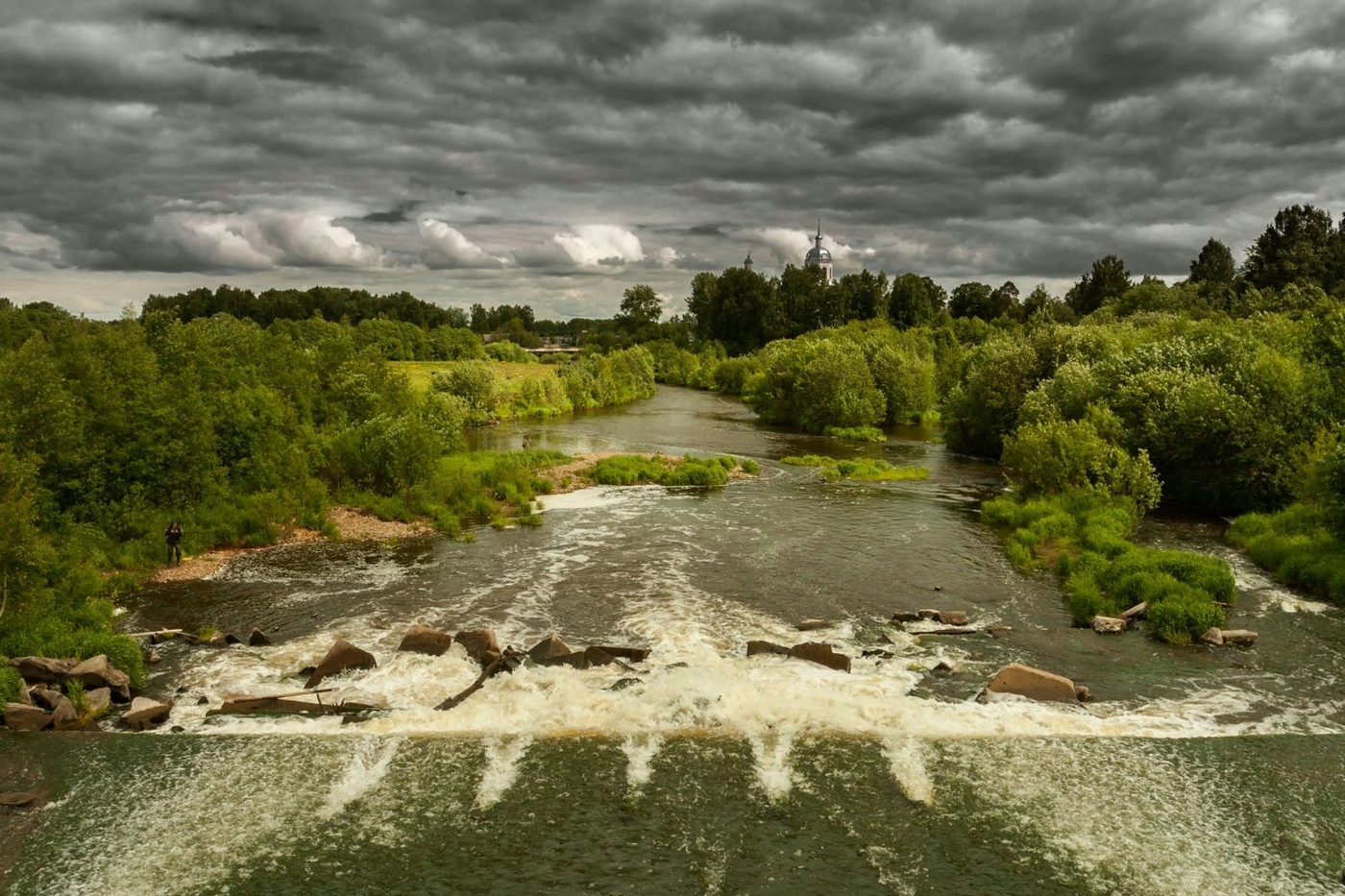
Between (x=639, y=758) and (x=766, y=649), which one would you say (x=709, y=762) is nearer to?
(x=639, y=758)

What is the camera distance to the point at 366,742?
70.2 feet

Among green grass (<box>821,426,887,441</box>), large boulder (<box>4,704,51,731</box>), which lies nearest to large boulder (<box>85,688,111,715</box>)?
large boulder (<box>4,704,51,731</box>)

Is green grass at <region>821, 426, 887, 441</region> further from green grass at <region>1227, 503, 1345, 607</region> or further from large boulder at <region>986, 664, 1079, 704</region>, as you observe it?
large boulder at <region>986, 664, 1079, 704</region>

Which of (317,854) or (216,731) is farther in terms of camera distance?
(216,731)

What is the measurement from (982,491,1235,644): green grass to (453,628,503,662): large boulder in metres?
20.5

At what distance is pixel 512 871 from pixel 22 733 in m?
14.2

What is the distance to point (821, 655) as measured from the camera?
85.3ft

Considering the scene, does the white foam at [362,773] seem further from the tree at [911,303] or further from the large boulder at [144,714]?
the tree at [911,303]

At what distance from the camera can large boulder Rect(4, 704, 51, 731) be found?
21.6m

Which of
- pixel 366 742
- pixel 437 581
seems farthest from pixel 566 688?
pixel 437 581

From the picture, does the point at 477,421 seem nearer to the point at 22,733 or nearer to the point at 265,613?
the point at 265,613

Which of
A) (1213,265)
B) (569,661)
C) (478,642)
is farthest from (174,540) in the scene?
(1213,265)

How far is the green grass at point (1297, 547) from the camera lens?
107ft

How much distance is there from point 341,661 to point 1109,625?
25207 millimetres
